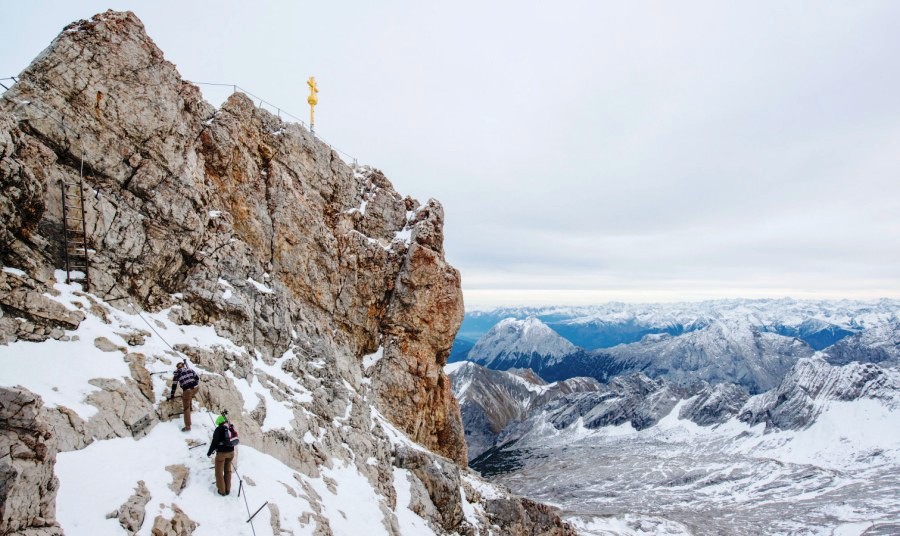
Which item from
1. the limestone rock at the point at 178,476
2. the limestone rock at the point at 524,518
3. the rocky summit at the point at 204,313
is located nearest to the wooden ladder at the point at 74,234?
the rocky summit at the point at 204,313

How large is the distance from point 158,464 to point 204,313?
42.2 ft

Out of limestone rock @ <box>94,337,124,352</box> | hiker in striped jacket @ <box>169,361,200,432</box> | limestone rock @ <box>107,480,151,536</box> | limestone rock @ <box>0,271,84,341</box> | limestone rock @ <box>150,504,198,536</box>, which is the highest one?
limestone rock @ <box>0,271,84,341</box>

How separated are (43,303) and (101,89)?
46.7 ft

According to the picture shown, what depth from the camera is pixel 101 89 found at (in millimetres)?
26781

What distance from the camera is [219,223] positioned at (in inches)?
1264

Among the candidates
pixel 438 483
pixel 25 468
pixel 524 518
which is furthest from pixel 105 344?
pixel 524 518

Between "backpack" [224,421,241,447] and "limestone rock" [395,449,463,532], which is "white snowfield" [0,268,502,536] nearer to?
"backpack" [224,421,241,447]

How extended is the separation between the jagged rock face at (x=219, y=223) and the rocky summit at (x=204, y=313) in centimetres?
13

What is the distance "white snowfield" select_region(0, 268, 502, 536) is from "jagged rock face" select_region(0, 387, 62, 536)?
1.39 metres

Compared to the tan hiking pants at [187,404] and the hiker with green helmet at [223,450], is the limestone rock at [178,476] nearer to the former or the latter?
the hiker with green helmet at [223,450]

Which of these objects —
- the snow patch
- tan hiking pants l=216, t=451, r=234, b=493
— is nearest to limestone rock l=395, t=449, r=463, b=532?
the snow patch

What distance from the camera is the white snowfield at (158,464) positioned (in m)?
15.2

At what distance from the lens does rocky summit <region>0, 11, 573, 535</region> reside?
55.7 feet

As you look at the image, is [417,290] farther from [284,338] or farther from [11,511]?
[11,511]
